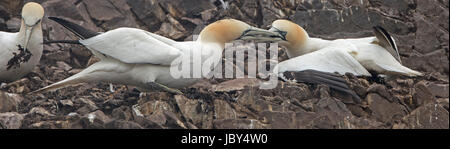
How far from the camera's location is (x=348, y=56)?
8422mm

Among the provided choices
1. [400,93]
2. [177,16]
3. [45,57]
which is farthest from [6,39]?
[400,93]

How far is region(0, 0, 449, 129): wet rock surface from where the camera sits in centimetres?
745

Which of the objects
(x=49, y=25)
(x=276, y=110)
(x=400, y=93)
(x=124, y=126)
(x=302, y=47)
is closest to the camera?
(x=124, y=126)

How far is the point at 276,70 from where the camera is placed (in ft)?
27.3

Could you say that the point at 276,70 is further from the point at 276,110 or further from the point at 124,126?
the point at 124,126

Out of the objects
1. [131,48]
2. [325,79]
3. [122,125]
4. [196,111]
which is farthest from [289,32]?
[122,125]

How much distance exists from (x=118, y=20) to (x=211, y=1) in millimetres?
1290

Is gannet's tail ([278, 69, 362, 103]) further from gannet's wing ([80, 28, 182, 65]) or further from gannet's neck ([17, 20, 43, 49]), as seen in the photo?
gannet's neck ([17, 20, 43, 49])

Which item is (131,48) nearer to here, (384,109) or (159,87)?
(159,87)

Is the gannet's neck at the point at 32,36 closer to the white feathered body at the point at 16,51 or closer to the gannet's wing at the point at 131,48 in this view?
the white feathered body at the point at 16,51

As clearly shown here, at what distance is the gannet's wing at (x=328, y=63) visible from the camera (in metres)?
8.24

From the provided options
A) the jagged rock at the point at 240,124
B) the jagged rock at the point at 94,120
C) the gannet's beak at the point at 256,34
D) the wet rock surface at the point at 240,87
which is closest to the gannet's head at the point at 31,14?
the wet rock surface at the point at 240,87

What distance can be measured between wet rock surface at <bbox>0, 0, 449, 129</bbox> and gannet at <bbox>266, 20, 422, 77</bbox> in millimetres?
175

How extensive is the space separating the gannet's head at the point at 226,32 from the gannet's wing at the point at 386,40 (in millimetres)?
1329
